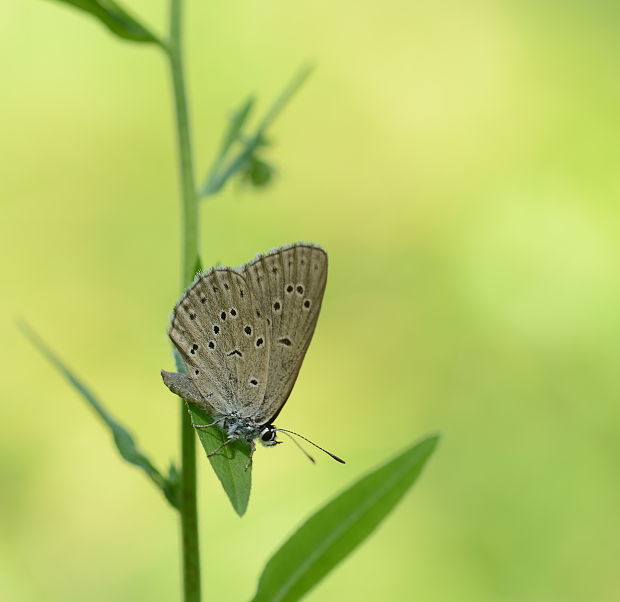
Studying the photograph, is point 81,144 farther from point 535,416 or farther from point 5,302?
point 535,416

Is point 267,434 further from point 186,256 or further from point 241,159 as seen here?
point 241,159

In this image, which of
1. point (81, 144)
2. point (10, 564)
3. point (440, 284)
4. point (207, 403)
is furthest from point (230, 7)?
point (207, 403)

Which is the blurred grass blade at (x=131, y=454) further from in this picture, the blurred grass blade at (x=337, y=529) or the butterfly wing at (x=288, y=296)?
the butterfly wing at (x=288, y=296)

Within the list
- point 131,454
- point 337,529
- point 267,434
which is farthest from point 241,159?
point 337,529

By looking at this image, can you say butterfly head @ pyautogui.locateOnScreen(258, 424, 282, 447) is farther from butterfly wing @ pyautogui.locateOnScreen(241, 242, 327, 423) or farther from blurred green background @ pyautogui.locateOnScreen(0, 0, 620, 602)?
blurred green background @ pyautogui.locateOnScreen(0, 0, 620, 602)

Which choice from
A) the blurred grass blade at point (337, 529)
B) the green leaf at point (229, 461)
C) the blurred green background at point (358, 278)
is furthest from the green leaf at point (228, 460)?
the blurred green background at point (358, 278)
